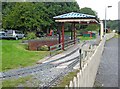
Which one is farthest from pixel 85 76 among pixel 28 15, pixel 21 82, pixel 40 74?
pixel 28 15

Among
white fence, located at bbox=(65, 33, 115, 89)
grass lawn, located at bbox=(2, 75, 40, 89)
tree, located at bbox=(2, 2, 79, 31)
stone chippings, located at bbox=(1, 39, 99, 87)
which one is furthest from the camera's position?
tree, located at bbox=(2, 2, 79, 31)

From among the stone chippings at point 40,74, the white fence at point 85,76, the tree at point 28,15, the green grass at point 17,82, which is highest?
the tree at point 28,15

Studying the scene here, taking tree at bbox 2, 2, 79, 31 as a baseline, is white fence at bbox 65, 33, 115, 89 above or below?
below

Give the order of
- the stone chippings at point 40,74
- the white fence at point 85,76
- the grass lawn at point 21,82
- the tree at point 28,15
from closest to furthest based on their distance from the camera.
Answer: the white fence at point 85,76 → the grass lawn at point 21,82 → the stone chippings at point 40,74 → the tree at point 28,15

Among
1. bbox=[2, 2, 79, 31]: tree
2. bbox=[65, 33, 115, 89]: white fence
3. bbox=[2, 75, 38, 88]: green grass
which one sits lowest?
bbox=[2, 75, 38, 88]: green grass

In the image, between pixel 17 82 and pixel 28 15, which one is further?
pixel 28 15

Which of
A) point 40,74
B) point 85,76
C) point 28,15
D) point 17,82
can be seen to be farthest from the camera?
point 28,15

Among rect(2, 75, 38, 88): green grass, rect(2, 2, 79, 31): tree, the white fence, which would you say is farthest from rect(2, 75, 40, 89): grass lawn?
rect(2, 2, 79, 31): tree

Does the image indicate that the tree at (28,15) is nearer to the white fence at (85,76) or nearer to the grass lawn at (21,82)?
the grass lawn at (21,82)

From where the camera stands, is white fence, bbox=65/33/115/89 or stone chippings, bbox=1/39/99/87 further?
stone chippings, bbox=1/39/99/87

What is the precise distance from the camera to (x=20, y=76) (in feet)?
36.6

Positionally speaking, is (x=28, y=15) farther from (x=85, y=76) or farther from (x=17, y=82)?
(x=85, y=76)

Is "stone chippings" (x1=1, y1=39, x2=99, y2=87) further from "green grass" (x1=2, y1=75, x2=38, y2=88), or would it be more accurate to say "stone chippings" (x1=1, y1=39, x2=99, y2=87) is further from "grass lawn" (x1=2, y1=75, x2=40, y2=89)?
"green grass" (x1=2, y1=75, x2=38, y2=88)

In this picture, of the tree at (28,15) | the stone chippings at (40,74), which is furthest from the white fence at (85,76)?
the tree at (28,15)
